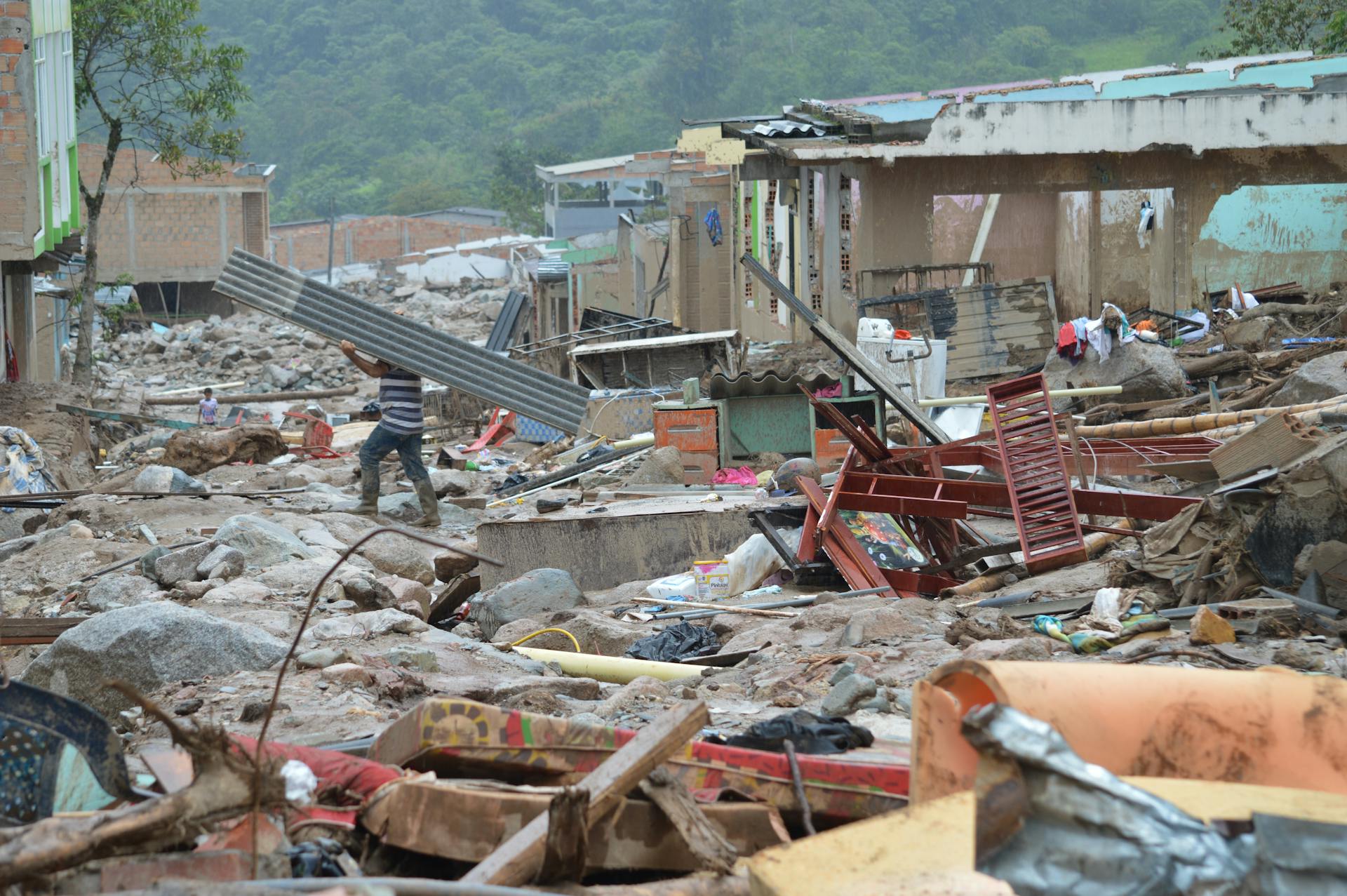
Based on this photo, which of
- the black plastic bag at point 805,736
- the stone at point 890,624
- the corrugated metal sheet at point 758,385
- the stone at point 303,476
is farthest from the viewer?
the stone at point 303,476

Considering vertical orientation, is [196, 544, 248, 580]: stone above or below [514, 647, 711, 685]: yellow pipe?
above

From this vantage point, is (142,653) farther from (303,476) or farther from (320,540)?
(303,476)

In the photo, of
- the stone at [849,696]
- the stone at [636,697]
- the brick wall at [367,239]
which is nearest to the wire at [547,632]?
the stone at [636,697]

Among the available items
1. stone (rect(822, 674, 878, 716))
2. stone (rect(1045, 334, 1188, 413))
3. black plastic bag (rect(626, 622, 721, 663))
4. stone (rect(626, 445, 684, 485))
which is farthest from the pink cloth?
stone (rect(822, 674, 878, 716))

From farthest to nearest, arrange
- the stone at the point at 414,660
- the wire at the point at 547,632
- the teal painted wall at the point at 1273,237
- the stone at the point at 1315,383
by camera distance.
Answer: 1. the teal painted wall at the point at 1273,237
2. the stone at the point at 1315,383
3. the wire at the point at 547,632
4. the stone at the point at 414,660

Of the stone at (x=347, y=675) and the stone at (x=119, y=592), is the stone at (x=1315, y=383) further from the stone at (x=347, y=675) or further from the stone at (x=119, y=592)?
the stone at (x=119, y=592)

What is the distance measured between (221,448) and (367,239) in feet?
156

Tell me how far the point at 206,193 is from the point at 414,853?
4412 centimetres

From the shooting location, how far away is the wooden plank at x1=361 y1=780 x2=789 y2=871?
9.46ft

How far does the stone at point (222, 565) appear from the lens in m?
7.35

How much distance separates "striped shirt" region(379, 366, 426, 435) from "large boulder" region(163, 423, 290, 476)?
4900 millimetres

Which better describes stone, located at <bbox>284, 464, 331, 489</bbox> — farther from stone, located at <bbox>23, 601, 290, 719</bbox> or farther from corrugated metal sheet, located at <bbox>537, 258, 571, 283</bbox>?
corrugated metal sheet, located at <bbox>537, 258, 571, 283</bbox>

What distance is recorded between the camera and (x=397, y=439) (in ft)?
35.4

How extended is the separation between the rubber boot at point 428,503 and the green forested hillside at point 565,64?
6030 centimetres
